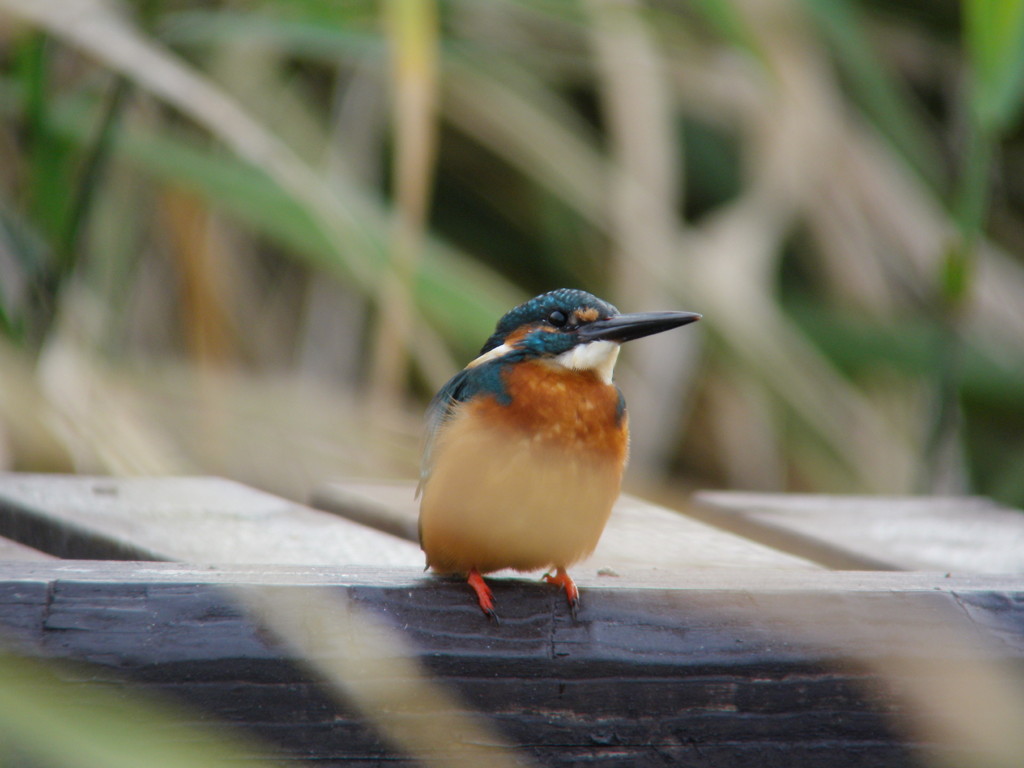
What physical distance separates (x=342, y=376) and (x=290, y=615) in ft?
8.99

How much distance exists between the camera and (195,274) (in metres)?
3.45

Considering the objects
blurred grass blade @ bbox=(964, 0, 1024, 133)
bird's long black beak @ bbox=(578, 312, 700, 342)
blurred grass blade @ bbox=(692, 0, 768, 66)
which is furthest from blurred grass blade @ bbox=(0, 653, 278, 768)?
blurred grass blade @ bbox=(692, 0, 768, 66)

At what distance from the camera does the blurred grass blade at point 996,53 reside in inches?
84.4

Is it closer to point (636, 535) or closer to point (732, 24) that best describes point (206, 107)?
point (636, 535)

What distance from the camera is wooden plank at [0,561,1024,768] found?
4.64ft

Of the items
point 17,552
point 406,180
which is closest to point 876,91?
point 406,180

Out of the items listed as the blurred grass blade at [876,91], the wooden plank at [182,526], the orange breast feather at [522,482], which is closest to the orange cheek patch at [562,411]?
the orange breast feather at [522,482]

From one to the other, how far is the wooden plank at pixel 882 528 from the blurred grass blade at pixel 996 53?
80cm

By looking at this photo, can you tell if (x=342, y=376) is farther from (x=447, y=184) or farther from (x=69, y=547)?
(x=69, y=547)

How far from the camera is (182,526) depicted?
2230 mm

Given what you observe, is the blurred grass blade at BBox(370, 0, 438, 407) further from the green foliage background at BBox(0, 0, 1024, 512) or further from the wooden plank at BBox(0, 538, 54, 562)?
the wooden plank at BBox(0, 538, 54, 562)

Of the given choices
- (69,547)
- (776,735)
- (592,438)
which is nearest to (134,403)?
(69,547)

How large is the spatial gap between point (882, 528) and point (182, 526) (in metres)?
1.35

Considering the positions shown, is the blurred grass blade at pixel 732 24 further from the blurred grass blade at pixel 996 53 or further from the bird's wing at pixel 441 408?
the bird's wing at pixel 441 408
